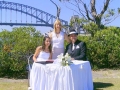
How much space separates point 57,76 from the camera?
17.5ft

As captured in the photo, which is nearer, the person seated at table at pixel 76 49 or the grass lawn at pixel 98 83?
the person seated at table at pixel 76 49

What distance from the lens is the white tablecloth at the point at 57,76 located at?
17.4 ft

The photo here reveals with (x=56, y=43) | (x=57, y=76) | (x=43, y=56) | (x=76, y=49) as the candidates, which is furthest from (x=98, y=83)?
(x=57, y=76)

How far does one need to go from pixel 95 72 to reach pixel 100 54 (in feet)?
2.83

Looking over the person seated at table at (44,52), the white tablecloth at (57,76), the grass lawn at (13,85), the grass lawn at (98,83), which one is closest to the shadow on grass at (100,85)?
the grass lawn at (98,83)

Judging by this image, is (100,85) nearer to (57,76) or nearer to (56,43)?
(56,43)

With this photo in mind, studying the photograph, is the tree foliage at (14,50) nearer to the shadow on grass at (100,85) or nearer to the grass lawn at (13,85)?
the grass lawn at (13,85)

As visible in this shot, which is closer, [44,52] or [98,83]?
[44,52]

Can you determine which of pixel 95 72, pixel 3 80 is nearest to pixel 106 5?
pixel 95 72

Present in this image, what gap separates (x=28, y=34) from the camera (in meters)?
8.73

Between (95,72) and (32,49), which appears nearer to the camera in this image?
(32,49)

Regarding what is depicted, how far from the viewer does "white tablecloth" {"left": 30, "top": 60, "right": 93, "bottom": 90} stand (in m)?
5.30

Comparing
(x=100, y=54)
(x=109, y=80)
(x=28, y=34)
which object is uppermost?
(x=28, y=34)

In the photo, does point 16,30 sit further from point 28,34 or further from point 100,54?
point 100,54
